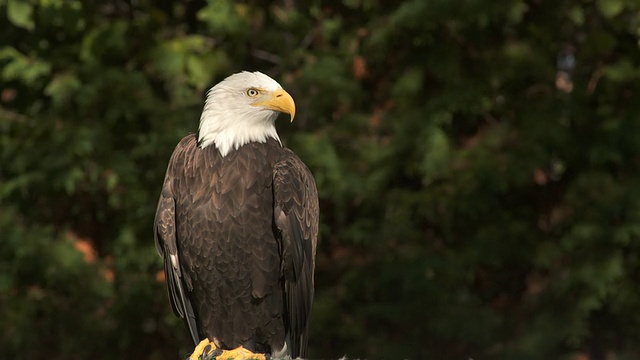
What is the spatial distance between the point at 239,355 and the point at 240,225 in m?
0.55

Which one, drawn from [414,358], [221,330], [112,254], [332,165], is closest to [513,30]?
[332,165]

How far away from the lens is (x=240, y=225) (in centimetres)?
410

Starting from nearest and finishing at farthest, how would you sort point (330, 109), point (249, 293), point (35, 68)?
point (249, 293) < point (35, 68) < point (330, 109)

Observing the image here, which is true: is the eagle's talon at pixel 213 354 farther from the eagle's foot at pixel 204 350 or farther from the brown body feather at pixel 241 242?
the brown body feather at pixel 241 242

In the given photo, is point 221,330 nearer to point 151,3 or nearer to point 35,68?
point 35,68

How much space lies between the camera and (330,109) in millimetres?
7188

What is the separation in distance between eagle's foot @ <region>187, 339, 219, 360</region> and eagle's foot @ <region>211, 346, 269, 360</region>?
0.20 feet

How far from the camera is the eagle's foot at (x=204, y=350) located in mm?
4156

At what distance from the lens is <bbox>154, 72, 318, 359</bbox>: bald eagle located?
4105 millimetres

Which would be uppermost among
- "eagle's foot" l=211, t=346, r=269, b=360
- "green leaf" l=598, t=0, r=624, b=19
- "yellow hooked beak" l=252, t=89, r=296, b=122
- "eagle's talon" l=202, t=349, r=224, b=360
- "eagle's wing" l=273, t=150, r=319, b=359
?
"yellow hooked beak" l=252, t=89, r=296, b=122

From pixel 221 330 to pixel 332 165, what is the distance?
260cm

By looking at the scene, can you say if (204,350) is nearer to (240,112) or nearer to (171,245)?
(171,245)

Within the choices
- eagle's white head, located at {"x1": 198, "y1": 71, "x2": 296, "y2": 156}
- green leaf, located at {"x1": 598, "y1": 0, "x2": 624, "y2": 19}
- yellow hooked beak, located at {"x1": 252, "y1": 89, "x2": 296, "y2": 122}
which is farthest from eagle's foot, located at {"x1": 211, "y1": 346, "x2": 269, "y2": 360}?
green leaf, located at {"x1": 598, "y1": 0, "x2": 624, "y2": 19}

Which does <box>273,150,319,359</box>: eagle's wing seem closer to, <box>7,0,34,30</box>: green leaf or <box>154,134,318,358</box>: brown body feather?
<box>154,134,318,358</box>: brown body feather
